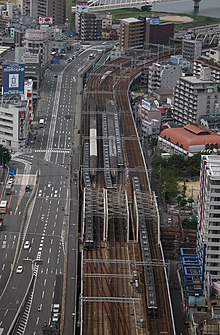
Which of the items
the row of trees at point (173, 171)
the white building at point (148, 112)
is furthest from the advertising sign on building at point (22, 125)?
the white building at point (148, 112)

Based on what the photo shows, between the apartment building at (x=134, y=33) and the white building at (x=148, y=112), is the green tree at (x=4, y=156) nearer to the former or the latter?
the white building at (x=148, y=112)

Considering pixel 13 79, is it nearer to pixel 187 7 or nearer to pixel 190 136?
pixel 190 136

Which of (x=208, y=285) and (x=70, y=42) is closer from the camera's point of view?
(x=208, y=285)

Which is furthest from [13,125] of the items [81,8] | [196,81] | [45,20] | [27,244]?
[81,8]

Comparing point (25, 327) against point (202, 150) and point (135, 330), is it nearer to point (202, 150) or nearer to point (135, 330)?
point (135, 330)

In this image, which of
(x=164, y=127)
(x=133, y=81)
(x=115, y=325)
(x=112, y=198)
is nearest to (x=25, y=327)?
(x=115, y=325)
